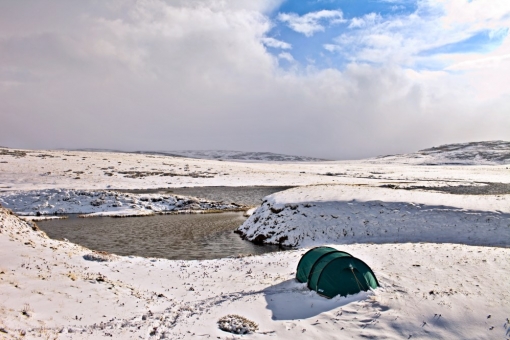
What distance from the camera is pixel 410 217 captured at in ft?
86.1

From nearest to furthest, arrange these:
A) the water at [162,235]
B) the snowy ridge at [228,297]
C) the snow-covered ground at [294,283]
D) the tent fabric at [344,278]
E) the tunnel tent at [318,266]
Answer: the snowy ridge at [228,297] → the snow-covered ground at [294,283] → the tent fabric at [344,278] → the tunnel tent at [318,266] → the water at [162,235]

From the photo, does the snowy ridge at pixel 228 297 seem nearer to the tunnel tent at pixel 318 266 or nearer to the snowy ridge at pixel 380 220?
the tunnel tent at pixel 318 266

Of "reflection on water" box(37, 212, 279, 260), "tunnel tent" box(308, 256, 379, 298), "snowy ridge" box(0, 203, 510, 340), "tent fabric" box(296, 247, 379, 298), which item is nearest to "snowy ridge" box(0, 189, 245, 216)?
"reflection on water" box(37, 212, 279, 260)

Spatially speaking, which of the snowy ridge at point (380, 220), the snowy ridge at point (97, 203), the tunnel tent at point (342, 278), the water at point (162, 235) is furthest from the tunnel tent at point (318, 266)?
the snowy ridge at point (97, 203)

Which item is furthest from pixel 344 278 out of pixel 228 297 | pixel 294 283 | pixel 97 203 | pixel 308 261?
pixel 97 203

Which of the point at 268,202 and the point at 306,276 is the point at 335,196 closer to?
the point at 268,202

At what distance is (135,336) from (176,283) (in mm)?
5900

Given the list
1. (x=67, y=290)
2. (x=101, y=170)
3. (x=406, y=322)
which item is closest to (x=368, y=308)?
(x=406, y=322)

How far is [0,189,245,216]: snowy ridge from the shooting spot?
125 ft

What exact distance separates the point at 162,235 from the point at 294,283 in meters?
15.7

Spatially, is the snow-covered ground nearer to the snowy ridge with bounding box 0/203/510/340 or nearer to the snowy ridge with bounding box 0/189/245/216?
the snowy ridge with bounding box 0/203/510/340

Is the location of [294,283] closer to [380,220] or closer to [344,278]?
[344,278]

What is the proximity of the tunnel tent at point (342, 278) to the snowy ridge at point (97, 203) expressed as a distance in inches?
1090

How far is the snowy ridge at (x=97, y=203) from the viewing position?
38.0 meters
